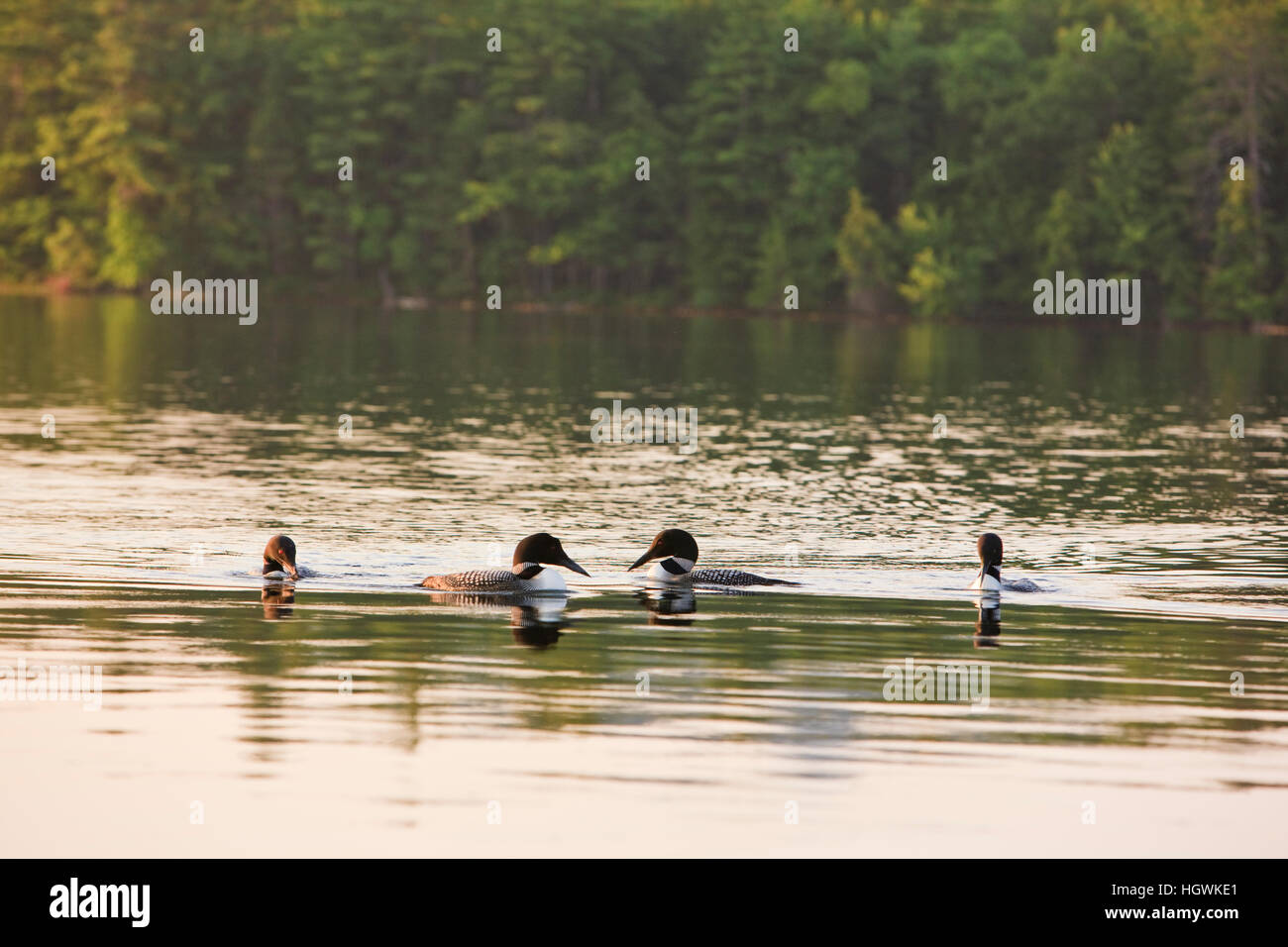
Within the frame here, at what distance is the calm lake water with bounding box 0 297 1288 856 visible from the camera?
37.4 ft

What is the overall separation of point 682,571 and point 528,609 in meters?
1.94

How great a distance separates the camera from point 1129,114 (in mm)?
87750

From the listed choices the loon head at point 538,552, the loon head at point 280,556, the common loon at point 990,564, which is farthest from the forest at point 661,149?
the loon head at point 280,556

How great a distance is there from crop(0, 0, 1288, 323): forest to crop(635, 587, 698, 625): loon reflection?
65.2 m

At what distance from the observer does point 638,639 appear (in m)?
16.8

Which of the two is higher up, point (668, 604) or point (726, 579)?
point (726, 579)

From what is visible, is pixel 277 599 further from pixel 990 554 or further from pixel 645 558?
pixel 990 554

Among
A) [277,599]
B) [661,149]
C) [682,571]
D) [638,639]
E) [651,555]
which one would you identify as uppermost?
[661,149]

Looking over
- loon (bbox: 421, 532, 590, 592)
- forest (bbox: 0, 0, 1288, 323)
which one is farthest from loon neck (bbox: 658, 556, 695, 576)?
forest (bbox: 0, 0, 1288, 323)

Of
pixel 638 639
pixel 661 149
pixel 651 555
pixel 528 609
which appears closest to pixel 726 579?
pixel 651 555

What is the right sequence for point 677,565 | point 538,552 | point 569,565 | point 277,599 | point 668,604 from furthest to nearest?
point 677,565, point 569,565, point 538,552, point 668,604, point 277,599

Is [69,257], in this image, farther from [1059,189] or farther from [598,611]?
[598,611]
